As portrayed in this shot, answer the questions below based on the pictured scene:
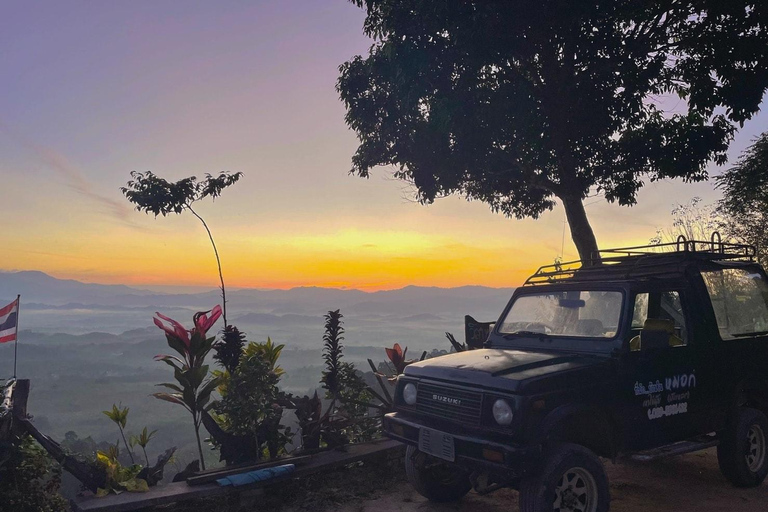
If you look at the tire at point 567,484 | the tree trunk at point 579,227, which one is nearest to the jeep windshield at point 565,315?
the tire at point 567,484

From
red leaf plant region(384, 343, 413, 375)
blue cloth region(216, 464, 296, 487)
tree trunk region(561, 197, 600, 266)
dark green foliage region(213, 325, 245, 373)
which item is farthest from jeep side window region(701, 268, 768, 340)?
tree trunk region(561, 197, 600, 266)

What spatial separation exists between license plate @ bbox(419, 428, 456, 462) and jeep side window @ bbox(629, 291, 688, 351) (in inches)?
80.8

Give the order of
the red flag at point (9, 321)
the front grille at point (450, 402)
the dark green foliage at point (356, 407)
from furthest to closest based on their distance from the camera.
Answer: the dark green foliage at point (356, 407), the red flag at point (9, 321), the front grille at point (450, 402)

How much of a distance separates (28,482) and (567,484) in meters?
→ 4.88

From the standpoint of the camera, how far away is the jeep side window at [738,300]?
6.46 meters

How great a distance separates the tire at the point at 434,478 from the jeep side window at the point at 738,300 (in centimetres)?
342

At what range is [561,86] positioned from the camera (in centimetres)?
1301

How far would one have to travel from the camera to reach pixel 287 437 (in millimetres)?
7184

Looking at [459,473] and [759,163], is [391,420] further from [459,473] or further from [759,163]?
[759,163]

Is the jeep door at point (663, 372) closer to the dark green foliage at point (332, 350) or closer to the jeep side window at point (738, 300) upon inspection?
the jeep side window at point (738, 300)

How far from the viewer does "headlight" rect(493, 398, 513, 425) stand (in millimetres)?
4629

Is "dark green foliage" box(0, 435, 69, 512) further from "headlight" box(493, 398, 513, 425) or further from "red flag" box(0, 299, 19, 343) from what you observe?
"headlight" box(493, 398, 513, 425)

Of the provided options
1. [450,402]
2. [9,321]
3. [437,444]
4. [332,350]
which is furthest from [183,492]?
[332,350]

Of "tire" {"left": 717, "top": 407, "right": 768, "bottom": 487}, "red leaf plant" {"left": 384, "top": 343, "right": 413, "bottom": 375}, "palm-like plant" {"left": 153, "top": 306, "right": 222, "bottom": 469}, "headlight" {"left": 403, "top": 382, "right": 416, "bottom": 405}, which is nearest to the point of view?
"headlight" {"left": 403, "top": 382, "right": 416, "bottom": 405}
